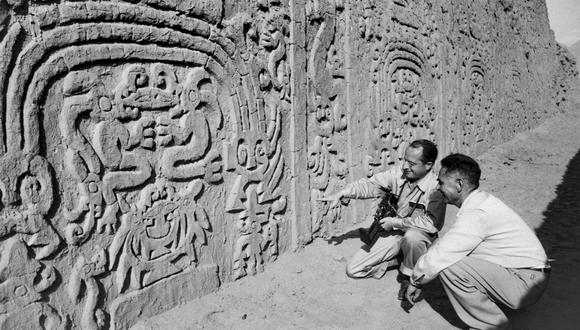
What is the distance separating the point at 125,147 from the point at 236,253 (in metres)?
1.09

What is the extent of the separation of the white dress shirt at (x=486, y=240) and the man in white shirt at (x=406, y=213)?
47cm

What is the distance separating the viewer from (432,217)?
109 inches

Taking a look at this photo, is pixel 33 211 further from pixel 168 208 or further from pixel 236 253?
pixel 236 253

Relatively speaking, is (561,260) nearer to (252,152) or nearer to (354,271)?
(354,271)

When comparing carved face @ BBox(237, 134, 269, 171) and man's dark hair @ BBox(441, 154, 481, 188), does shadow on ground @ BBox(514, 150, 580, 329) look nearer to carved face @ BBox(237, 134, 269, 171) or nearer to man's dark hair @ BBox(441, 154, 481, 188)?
man's dark hair @ BBox(441, 154, 481, 188)

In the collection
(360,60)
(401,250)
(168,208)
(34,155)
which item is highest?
(360,60)

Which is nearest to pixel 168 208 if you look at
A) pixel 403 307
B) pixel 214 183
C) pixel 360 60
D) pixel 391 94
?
pixel 214 183

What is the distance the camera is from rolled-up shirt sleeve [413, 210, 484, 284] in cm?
221

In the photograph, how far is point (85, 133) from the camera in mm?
2102

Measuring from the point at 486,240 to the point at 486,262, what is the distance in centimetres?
12

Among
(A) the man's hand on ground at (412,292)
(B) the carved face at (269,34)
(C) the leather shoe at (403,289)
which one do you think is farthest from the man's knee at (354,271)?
(B) the carved face at (269,34)

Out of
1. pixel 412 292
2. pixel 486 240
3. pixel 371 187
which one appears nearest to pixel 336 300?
pixel 412 292

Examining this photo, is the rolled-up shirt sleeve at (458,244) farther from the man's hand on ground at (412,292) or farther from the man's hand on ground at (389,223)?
the man's hand on ground at (389,223)

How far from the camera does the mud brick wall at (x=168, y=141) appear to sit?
6.21ft
